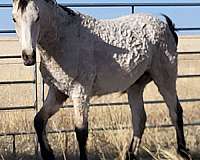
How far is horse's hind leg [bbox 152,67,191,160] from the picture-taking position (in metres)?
7.16

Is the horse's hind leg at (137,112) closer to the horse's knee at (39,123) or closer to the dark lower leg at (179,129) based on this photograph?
the dark lower leg at (179,129)

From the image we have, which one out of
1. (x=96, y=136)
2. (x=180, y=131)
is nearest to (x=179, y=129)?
(x=180, y=131)

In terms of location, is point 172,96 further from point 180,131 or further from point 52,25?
point 52,25

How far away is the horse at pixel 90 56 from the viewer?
6.04 meters

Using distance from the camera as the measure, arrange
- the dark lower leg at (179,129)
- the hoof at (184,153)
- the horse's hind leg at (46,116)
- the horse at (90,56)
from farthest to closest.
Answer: the dark lower leg at (179,129) < the hoof at (184,153) < the horse's hind leg at (46,116) < the horse at (90,56)

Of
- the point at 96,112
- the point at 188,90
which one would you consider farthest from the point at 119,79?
the point at 188,90

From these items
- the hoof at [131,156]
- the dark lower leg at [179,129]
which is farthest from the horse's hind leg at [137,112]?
the dark lower leg at [179,129]

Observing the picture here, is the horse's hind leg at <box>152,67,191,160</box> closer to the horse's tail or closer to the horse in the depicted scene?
the horse

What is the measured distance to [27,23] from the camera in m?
5.61

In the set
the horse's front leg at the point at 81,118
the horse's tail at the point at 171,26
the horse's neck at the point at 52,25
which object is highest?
the horse's neck at the point at 52,25

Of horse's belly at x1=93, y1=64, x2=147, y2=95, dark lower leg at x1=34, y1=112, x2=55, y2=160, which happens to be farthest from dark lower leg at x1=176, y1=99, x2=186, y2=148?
dark lower leg at x1=34, y1=112, x2=55, y2=160

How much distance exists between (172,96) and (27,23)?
243 cm

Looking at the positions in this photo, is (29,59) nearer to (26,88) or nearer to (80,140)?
(80,140)

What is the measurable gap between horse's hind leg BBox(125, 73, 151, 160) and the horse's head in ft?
6.55
